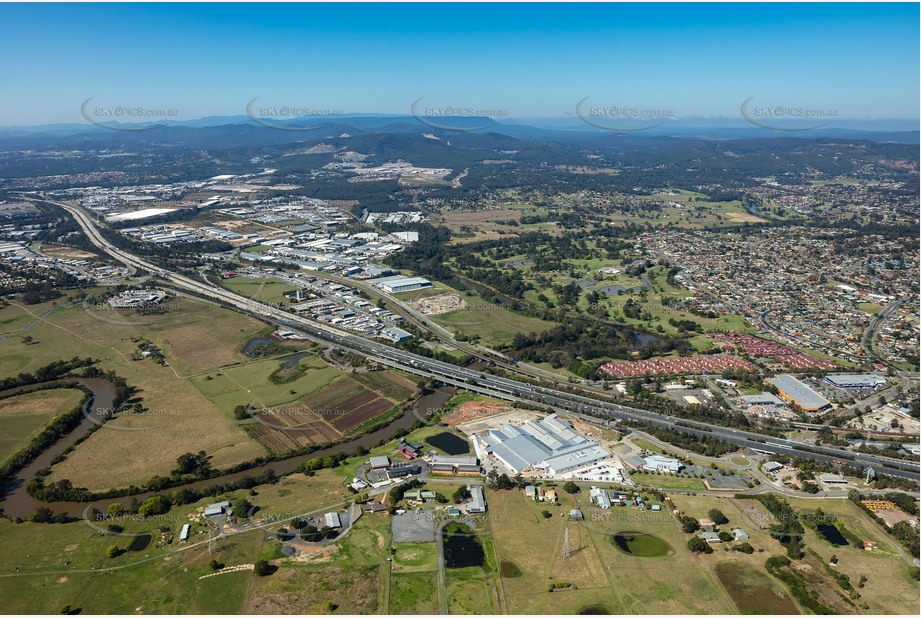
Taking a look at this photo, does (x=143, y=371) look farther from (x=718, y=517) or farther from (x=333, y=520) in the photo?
(x=718, y=517)

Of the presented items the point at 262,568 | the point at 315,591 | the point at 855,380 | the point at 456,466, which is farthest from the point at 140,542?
the point at 855,380

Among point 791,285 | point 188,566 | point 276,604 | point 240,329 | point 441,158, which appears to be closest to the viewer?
point 276,604

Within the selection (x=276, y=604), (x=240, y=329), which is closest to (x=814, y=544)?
(x=276, y=604)

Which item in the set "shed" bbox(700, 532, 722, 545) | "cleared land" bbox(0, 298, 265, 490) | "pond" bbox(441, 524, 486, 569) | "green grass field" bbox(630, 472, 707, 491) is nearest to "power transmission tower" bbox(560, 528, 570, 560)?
"pond" bbox(441, 524, 486, 569)

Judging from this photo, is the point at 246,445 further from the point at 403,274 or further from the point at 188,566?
the point at 403,274

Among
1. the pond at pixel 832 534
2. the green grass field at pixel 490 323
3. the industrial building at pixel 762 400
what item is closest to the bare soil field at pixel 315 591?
the pond at pixel 832 534
